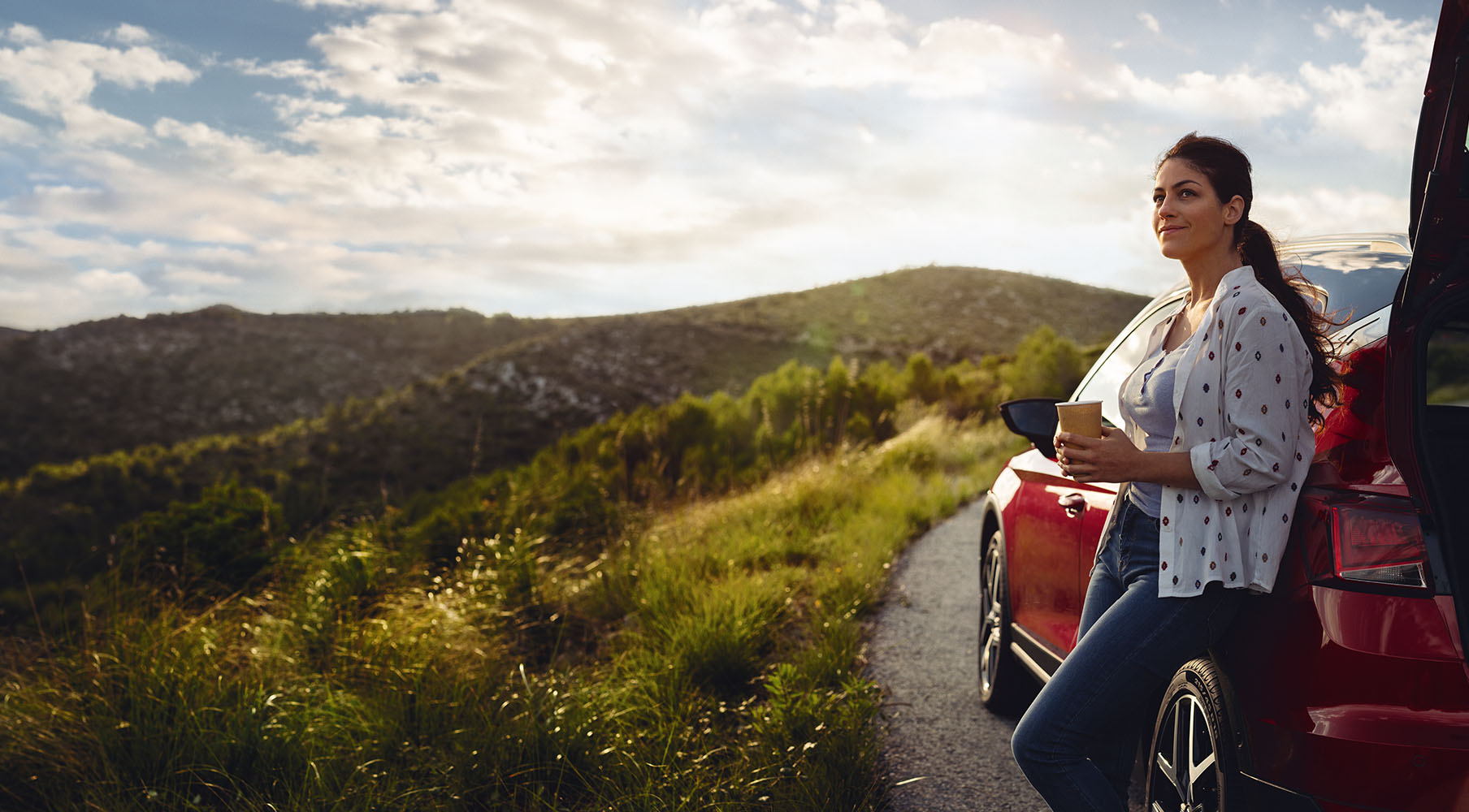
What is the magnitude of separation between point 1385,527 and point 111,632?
5.08 meters

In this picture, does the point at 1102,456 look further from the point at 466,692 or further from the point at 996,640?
the point at 466,692

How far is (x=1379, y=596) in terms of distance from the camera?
1.59m

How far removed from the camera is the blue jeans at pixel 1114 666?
1806mm

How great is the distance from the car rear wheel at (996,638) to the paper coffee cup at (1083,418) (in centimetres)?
183

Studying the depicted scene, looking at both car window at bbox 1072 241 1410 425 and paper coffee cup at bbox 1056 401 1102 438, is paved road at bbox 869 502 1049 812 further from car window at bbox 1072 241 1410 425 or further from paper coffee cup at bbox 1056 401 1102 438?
paper coffee cup at bbox 1056 401 1102 438

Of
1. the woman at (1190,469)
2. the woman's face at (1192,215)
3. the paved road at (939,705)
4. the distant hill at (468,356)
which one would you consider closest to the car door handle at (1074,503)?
the woman at (1190,469)

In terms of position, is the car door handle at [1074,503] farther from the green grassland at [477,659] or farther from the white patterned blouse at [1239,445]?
the green grassland at [477,659]

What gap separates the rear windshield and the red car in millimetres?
19

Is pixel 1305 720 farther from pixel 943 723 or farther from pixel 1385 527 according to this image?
pixel 943 723

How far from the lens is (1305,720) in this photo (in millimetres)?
1651

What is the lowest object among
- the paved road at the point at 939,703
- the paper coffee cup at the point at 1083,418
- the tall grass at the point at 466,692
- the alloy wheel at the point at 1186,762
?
the paved road at the point at 939,703

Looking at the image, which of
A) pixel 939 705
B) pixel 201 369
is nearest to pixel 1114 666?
pixel 939 705

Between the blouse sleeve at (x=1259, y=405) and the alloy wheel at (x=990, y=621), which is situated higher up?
the blouse sleeve at (x=1259, y=405)

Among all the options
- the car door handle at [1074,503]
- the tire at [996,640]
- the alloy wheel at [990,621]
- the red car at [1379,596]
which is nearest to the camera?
the red car at [1379,596]
